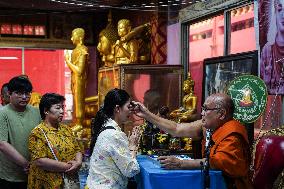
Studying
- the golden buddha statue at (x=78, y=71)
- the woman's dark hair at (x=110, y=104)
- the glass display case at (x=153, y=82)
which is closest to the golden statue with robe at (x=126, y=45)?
the golden buddha statue at (x=78, y=71)

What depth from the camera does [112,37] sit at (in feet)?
23.6


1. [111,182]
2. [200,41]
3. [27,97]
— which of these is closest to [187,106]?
[200,41]

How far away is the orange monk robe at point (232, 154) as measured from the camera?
2529 millimetres

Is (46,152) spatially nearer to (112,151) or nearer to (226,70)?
(112,151)

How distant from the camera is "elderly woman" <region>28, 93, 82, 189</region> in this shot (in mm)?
3104

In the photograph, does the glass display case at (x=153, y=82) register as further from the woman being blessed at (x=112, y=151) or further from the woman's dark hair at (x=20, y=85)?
the woman being blessed at (x=112, y=151)

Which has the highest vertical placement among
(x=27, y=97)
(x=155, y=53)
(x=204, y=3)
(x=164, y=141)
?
(x=204, y=3)

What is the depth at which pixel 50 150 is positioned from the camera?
314 centimetres

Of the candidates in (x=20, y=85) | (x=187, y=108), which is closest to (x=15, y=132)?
(x=20, y=85)

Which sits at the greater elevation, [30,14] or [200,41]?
[30,14]

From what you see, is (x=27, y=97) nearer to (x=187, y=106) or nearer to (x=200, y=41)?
(x=187, y=106)

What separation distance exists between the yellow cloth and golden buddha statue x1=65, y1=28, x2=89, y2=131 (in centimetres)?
373

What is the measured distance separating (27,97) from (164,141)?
155 cm

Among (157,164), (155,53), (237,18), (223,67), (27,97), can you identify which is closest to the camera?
(157,164)
